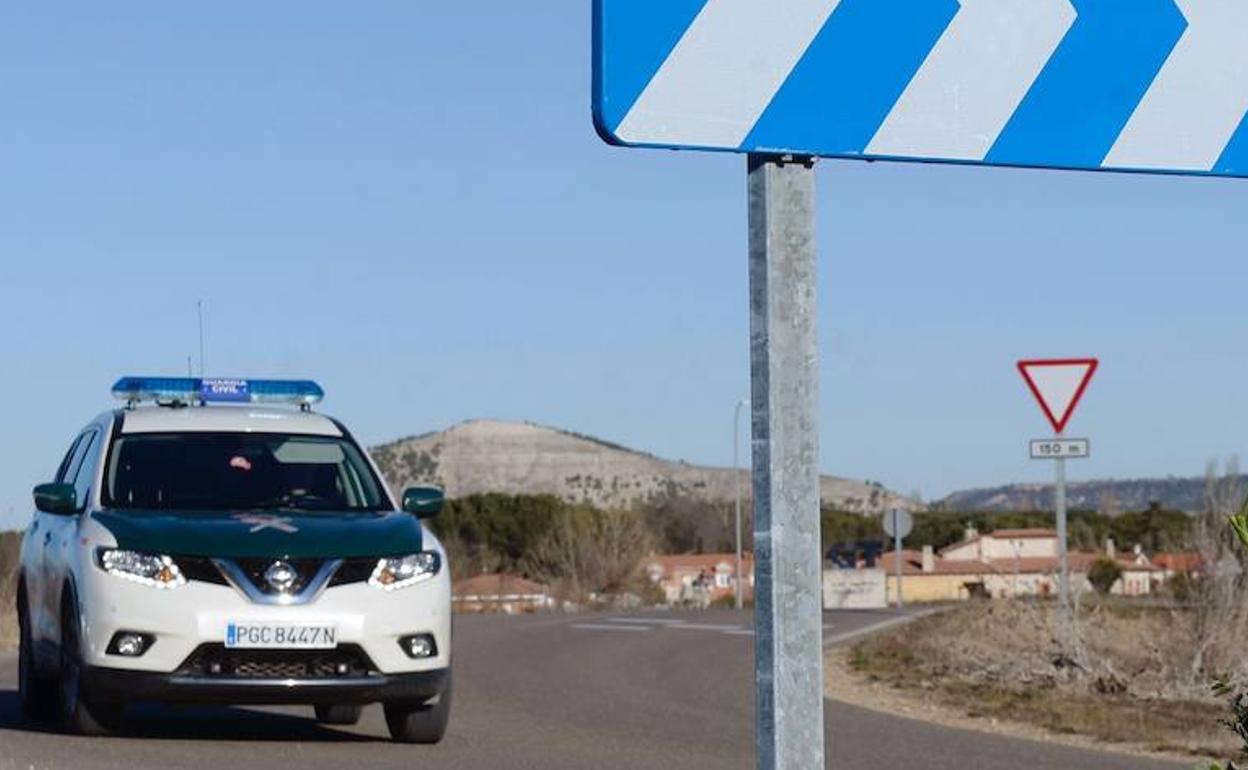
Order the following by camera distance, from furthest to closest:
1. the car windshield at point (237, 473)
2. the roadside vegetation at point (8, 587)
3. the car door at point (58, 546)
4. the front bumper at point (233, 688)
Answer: the roadside vegetation at point (8, 587)
the car windshield at point (237, 473)
the car door at point (58, 546)
the front bumper at point (233, 688)

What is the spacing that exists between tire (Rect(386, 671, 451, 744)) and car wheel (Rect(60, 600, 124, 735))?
143cm

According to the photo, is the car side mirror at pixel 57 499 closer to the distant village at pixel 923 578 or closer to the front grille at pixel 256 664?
the front grille at pixel 256 664

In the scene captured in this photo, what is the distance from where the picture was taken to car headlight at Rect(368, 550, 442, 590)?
38.2ft

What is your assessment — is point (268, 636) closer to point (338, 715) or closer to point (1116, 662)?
point (338, 715)

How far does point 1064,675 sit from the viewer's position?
17.8 metres

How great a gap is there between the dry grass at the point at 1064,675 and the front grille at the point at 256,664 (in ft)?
15.3

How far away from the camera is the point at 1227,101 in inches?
149

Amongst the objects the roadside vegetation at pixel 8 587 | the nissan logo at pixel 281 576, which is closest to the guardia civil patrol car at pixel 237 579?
the nissan logo at pixel 281 576

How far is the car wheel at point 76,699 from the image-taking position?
1171 centimetres

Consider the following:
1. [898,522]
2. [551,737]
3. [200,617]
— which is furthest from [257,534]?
[898,522]

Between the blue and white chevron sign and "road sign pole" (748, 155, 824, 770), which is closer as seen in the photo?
"road sign pole" (748, 155, 824, 770)

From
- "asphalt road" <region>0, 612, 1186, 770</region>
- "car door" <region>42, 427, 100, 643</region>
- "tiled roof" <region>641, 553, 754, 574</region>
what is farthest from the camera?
"tiled roof" <region>641, 553, 754, 574</region>

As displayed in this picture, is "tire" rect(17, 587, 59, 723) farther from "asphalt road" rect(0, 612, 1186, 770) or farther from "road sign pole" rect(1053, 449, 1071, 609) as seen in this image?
"road sign pole" rect(1053, 449, 1071, 609)

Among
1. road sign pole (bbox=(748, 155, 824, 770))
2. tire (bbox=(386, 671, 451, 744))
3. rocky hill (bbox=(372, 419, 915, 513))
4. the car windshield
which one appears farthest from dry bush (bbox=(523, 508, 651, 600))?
rocky hill (bbox=(372, 419, 915, 513))
